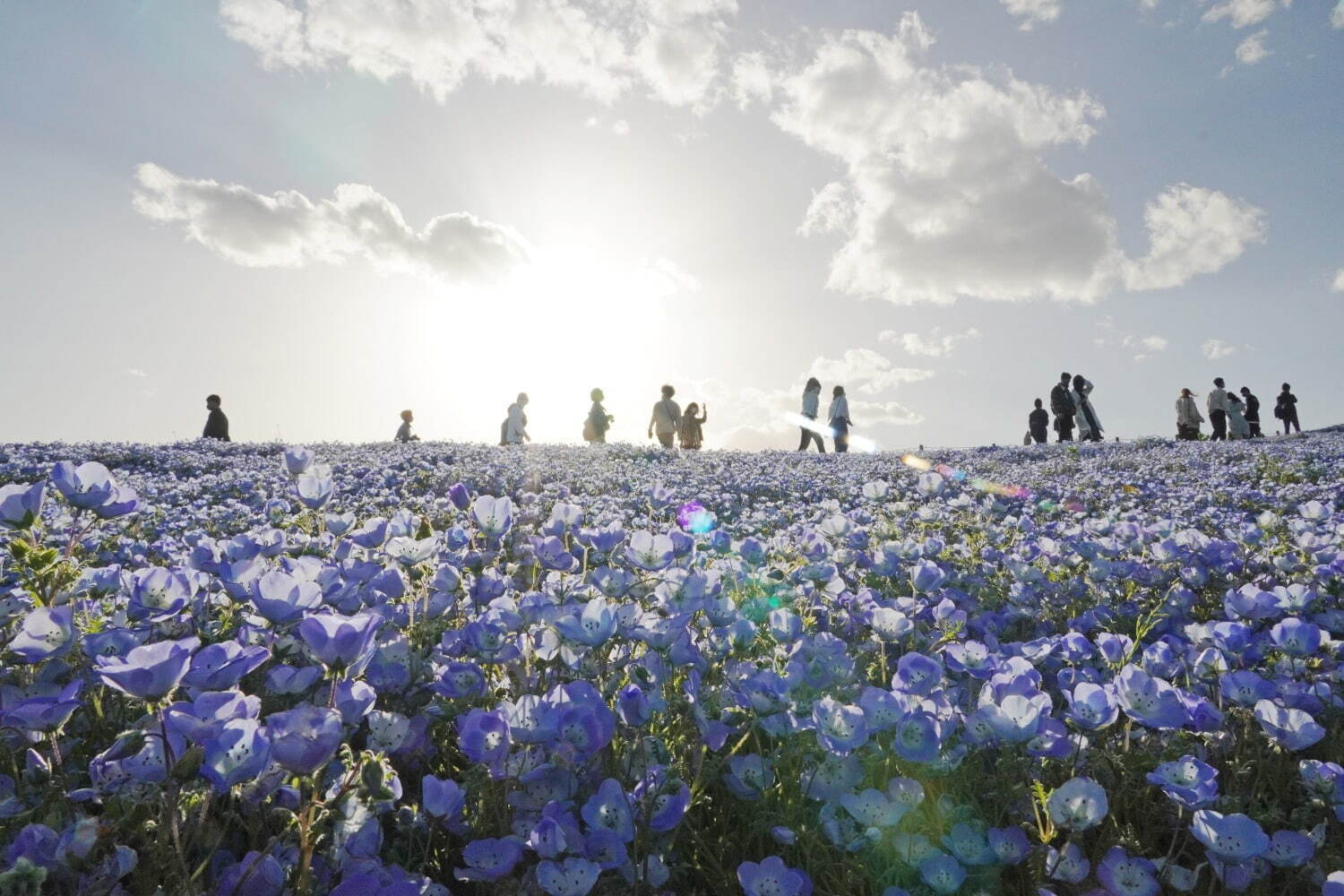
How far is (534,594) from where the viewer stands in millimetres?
2238

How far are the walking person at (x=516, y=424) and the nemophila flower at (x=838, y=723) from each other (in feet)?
61.1

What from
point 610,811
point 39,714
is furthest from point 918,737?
point 39,714

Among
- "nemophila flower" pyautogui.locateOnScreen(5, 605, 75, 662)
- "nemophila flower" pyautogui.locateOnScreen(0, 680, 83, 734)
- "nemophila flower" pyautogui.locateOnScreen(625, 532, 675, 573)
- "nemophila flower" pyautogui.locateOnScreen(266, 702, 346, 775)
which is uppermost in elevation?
"nemophila flower" pyautogui.locateOnScreen(625, 532, 675, 573)

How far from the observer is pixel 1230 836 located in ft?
5.63

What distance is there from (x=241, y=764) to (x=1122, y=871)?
2.00 metres

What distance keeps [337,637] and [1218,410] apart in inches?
1208

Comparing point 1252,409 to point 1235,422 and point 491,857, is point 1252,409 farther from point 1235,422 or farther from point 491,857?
point 491,857

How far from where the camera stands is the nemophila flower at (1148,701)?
2.00 meters

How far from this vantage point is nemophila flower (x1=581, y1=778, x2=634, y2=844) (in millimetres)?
1712

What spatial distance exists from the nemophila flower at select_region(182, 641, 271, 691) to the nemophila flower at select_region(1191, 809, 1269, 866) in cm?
221

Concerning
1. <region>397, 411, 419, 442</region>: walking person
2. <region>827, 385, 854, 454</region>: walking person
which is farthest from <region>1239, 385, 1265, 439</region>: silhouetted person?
<region>397, 411, 419, 442</region>: walking person

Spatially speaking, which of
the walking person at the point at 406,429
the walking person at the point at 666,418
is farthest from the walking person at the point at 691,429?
the walking person at the point at 406,429

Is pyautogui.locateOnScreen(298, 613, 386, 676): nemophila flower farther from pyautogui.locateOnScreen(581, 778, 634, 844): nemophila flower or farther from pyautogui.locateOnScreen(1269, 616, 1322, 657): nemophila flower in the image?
pyautogui.locateOnScreen(1269, 616, 1322, 657): nemophila flower

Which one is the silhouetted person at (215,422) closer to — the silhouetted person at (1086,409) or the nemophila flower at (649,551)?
the nemophila flower at (649,551)
